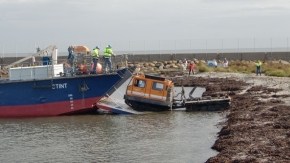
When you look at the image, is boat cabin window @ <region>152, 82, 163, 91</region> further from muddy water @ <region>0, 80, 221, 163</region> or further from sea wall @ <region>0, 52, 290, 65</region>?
sea wall @ <region>0, 52, 290, 65</region>

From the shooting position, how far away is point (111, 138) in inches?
762

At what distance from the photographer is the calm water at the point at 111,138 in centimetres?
1617

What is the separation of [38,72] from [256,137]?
12073 mm

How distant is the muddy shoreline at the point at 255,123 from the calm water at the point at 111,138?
28.8 inches

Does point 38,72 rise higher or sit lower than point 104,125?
higher

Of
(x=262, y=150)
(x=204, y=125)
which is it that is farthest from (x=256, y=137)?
(x=204, y=125)

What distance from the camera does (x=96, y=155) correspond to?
16.5m

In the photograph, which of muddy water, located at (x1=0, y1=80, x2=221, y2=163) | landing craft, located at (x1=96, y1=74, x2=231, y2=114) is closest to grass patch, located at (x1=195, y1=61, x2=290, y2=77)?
landing craft, located at (x1=96, y1=74, x2=231, y2=114)

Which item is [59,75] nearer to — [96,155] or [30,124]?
[30,124]

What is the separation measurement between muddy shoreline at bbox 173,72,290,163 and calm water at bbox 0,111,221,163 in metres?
0.73

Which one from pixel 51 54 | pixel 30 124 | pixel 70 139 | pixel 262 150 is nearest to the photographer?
pixel 262 150

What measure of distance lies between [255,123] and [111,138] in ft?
17.2

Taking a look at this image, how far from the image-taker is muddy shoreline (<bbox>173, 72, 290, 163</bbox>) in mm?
14078

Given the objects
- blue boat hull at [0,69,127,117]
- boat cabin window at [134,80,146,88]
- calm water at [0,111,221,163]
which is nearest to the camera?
calm water at [0,111,221,163]
